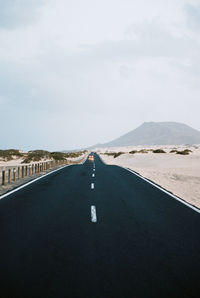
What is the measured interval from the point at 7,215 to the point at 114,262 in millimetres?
4547

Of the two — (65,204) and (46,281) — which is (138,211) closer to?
(65,204)

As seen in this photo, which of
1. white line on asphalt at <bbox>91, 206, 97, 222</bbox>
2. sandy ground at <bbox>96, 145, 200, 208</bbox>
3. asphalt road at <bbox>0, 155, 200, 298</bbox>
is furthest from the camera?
sandy ground at <bbox>96, 145, 200, 208</bbox>

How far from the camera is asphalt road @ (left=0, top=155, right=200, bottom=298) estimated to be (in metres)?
3.78

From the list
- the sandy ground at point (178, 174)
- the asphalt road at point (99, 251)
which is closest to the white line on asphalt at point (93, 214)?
the asphalt road at point (99, 251)

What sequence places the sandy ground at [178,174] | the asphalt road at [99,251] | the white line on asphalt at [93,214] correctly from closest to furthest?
the asphalt road at [99,251] < the white line on asphalt at [93,214] < the sandy ground at [178,174]

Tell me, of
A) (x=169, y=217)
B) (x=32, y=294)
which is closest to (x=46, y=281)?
(x=32, y=294)

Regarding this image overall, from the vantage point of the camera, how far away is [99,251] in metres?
5.17

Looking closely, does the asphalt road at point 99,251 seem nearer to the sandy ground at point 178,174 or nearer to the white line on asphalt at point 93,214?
the white line on asphalt at point 93,214

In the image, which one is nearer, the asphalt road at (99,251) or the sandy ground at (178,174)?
the asphalt road at (99,251)

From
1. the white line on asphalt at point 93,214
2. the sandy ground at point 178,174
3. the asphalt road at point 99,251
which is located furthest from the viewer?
the sandy ground at point 178,174

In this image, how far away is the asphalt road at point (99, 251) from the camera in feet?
12.4

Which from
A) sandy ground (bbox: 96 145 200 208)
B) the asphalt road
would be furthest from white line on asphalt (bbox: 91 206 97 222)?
sandy ground (bbox: 96 145 200 208)

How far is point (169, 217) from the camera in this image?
8.11m

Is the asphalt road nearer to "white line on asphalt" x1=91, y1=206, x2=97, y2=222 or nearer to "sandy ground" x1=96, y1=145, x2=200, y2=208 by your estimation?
"white line on asphalt" x1=91, y1=206, x2=97, y2=222
